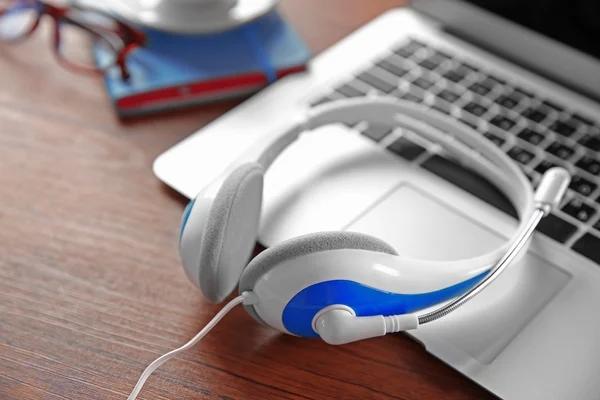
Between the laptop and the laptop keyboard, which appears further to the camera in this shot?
the laptop keyboard

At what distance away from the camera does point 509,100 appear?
2.50 feet

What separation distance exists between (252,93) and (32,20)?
30 cm

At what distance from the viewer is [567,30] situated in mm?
753

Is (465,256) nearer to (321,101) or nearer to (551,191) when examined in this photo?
(551,191)

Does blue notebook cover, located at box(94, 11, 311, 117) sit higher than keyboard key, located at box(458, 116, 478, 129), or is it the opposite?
blue notebook cover, located at box(94, 11, 311, 117)

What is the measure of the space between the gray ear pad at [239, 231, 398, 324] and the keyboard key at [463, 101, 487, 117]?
0.34 m

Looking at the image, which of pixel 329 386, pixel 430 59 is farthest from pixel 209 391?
pixel 430 59

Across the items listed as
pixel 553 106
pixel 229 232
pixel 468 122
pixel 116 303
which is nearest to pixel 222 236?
pixel 229 232

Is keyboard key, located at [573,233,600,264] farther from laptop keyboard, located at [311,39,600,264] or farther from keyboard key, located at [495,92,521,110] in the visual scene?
keyboard key, located at [495,92,521,110]

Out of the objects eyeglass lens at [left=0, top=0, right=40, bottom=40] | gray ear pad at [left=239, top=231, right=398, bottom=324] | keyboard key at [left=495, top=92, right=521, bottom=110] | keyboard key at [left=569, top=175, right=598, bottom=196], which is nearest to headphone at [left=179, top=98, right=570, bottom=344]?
gray ear pad at [left=239, top=231, right=398, bottom=324]

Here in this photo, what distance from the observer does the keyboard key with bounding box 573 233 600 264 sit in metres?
0.60

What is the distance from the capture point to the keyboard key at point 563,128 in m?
0.73

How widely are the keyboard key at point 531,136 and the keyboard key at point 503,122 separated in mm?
15

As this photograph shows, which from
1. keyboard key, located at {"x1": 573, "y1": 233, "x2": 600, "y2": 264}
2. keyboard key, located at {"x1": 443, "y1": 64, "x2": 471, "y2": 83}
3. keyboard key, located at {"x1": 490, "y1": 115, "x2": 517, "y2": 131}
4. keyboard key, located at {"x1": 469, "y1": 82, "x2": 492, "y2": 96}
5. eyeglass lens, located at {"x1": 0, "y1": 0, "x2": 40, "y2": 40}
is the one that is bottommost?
keyboard key, located at {"x1": 573, "y1": 233, "x2": 600, "y2": 264}
